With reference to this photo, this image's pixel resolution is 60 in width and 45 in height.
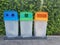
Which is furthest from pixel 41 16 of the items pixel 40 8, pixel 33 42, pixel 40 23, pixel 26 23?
pixel 33 42

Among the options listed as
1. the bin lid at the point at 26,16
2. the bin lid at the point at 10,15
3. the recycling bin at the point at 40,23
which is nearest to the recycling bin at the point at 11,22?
the bin lid at the point at 10,15

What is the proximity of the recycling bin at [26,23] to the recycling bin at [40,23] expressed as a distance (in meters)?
0.14

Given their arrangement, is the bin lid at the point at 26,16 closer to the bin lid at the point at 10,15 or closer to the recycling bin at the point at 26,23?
the recycling bin at the point at 26,23

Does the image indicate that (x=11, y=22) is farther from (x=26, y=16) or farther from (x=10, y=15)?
(x=26, y=16)

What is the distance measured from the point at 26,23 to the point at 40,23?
0.37 m

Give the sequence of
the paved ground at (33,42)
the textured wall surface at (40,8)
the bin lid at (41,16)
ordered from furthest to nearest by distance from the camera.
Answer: the textured wall surface at (40,8) → the bin lid at (41,16) → the paved ground at (33,42)

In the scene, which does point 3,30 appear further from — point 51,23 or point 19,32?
point 51,23

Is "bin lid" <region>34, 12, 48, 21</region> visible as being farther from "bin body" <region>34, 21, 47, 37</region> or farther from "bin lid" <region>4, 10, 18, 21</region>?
"bin lid" <region>4, 10, 18, 21</region>

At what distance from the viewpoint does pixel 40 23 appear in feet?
14.3

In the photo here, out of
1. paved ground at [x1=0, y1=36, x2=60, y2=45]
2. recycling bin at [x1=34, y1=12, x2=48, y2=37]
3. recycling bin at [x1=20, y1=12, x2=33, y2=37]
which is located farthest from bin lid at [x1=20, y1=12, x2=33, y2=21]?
paved ground at [x1=0, y1=36, x2=60, y2=45]

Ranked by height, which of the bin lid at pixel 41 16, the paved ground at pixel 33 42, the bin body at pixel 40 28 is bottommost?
the paved ground at pixel 33 42

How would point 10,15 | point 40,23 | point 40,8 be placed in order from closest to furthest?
point 10,15
point 40,23
point 40,8

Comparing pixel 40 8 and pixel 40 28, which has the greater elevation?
pixel 40 8

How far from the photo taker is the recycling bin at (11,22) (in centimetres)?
425
